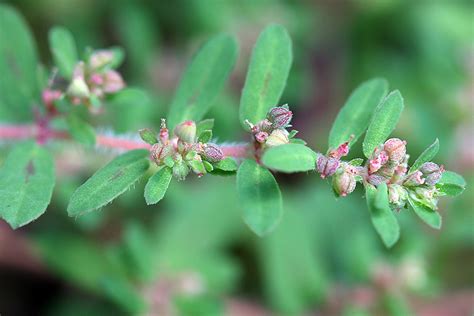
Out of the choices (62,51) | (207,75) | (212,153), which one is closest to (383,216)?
(212,153)

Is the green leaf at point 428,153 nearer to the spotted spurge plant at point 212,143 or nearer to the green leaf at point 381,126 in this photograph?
the spotted spurge plant at point 212,143

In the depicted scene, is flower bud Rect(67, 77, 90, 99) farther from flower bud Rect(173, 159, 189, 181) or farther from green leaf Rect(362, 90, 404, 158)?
green leaf Rect(362, 90, 404, 158)

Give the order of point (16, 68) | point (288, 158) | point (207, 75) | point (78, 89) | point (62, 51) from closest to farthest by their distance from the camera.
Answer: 1. point (288, 158)
2. point (78, 89)
3. point (207, 75)
4. point (62, 51)
5. point (16, 68)

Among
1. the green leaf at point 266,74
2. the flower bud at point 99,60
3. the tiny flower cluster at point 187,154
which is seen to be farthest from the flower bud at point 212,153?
the flower bud at point 99,60

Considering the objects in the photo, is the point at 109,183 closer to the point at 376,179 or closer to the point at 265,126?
the point at 265,126

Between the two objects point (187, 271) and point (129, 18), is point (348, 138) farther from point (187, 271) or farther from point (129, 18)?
point (129, 18)
